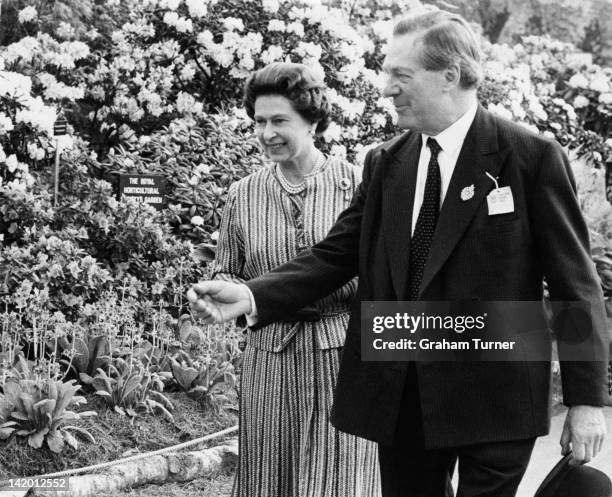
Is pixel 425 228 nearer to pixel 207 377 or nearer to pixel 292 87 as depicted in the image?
pixel 292 87

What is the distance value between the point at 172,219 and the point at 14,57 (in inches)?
80.3

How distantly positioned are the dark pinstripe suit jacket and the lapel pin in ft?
0.04

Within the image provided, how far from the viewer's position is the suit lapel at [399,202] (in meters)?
3.04

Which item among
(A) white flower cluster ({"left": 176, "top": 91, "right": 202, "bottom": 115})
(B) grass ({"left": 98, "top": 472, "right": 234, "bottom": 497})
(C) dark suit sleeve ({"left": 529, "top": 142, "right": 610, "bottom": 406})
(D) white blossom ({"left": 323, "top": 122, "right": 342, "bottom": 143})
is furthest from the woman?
(A) white flower cluster ({"left": 176, "top": 91, "right": 202, "bottom": 115})

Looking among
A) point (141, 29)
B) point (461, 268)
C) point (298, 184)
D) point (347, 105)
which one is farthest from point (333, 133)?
point (461, 268)

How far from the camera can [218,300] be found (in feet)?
10.5

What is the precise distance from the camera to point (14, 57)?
8398 mm

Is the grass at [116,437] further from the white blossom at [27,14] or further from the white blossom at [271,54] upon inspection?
the white blossom at [27,14]

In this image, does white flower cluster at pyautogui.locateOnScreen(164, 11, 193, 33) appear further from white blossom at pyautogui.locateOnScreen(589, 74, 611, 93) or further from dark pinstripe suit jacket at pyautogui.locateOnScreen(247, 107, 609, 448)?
white blossom at pyautogui.locateOnScreen(589, 74, 611, 93)

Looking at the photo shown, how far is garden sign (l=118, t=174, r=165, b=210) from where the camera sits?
723 cm

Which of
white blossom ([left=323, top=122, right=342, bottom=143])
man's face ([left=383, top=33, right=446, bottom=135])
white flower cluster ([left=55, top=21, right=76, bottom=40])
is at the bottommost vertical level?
man's face ([left=383, top=33, right=446, bottom=135])

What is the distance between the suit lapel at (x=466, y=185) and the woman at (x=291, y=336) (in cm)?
95

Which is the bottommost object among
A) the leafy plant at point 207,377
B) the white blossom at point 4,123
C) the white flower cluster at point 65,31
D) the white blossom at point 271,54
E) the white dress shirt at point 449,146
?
the leafy plant at point 207,377

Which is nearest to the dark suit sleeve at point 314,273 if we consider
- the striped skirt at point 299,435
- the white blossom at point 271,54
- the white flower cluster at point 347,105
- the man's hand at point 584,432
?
the striped skirt at point 299,435
